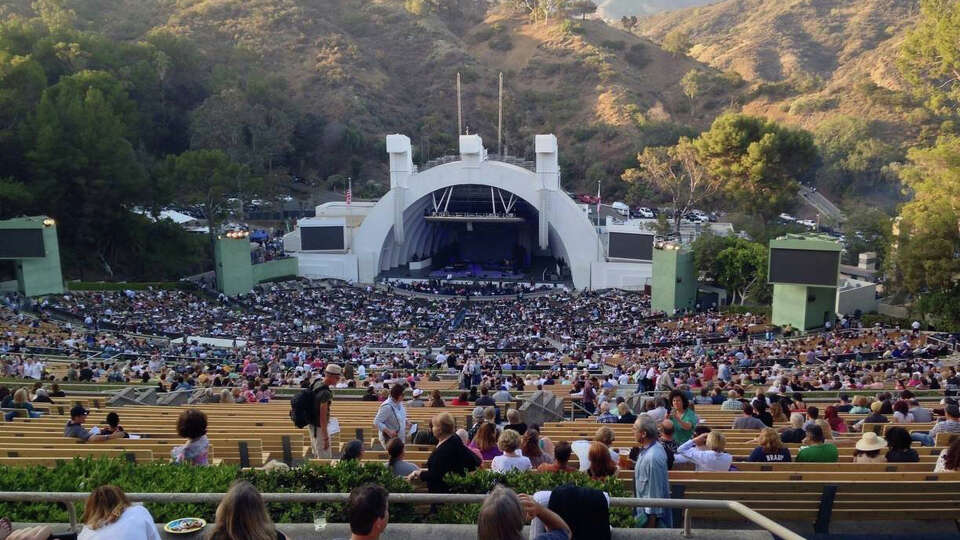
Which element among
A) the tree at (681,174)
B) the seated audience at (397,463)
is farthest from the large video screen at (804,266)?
the seated audience at (397,463)

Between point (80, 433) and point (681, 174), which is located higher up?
point (681, 174)

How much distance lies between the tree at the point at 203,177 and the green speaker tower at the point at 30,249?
10743 millimetres

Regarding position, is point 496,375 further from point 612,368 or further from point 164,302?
point 164,302

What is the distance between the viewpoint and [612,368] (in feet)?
69.6

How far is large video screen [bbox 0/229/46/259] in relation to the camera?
30.7 meters

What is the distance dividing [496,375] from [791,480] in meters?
12.1

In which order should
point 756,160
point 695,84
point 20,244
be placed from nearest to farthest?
1. point 20,244
2. point 756,160
3. point 695,84

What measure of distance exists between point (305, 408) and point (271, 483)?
5.75 feet

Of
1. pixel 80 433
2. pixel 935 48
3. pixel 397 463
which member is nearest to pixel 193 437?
pixel 397 463

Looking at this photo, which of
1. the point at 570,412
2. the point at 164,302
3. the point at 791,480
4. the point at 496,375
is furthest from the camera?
the point at 164,302

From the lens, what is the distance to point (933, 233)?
92.7 feet

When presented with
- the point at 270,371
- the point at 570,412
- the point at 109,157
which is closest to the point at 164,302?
the point at 109,157

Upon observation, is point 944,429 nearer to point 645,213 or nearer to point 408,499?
point 408,499

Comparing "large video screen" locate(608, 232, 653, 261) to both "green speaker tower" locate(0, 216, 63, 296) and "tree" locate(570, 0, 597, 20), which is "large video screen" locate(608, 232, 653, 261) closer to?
"green speaker tower" locate(0, 216, 63, 296)
